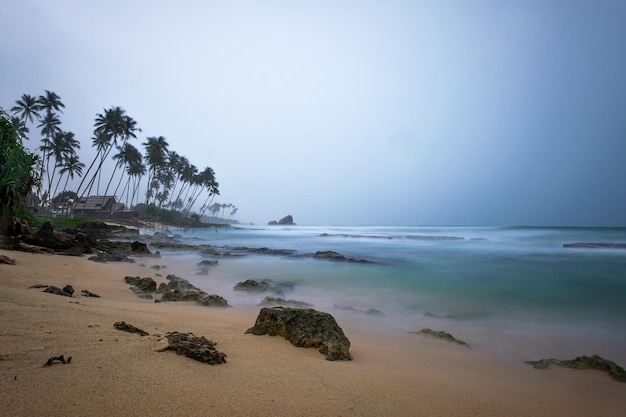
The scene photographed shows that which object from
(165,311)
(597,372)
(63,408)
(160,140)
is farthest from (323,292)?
(160,140)

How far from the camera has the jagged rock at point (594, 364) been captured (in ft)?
14.0

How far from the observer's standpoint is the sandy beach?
208 cm

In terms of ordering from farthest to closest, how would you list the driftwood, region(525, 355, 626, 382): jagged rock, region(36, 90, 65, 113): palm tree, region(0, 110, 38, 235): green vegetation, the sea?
region(36, 90, 65, 113): palm tree, region(0, 110, 38, 235): green vegetation, the sea, region(525, 355, 626, 382): jagged rock, the driftwood

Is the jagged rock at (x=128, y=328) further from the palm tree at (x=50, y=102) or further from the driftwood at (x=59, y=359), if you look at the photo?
the palm tree at (x=50, y=102)

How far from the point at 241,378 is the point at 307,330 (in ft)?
5.42

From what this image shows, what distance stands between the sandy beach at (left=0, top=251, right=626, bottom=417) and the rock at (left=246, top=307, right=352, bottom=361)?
143 millimetres

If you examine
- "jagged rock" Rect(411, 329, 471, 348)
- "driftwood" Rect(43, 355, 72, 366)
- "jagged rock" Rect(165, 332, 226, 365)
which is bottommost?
"jagged rock" Rect(411, 329, 471, 348)

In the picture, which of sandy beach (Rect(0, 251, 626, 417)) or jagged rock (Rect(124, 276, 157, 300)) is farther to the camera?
jagged rock (Rect(124, 276, 157, 300))

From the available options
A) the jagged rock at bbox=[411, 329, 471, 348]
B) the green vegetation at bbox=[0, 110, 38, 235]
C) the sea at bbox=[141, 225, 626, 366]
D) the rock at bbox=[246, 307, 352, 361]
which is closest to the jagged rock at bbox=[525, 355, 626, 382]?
the sea at bbox=[141, 225, 626, 366]

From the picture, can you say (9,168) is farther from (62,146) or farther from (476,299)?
(62,146)

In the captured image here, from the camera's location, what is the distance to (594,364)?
451 centimetres

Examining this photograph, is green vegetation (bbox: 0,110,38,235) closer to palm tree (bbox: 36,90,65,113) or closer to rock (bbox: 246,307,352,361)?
rock (bbox: 246,307,352,361)

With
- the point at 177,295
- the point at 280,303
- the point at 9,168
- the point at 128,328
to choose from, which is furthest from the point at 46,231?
the point at 128,328

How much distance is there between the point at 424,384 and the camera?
128 inches
